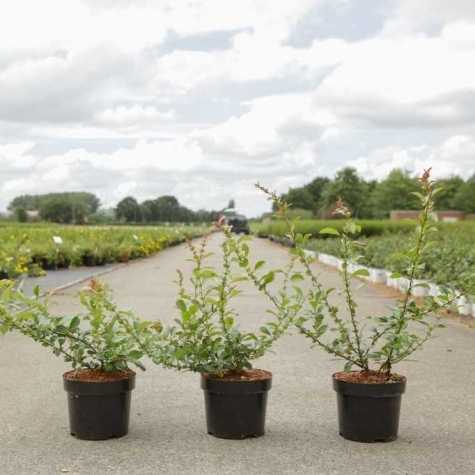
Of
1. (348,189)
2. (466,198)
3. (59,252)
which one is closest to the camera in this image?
(59,252)

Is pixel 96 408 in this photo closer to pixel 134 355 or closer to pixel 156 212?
pixel 134 355

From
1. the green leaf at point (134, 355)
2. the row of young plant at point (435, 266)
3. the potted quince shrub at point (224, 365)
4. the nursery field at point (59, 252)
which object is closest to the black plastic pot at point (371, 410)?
the potted quince shrub at point (224, 365)

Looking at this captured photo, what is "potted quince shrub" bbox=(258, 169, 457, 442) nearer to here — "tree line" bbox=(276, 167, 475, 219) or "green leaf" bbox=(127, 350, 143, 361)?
"green leaf" bbox=(127, 350, 143, 361)

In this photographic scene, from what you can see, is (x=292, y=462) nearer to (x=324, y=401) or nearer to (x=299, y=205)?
(x=324, y=401)

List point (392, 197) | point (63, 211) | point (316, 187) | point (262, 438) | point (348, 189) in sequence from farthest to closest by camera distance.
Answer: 1. point (316, 187)
2. point (392, 197)
3. point (63, 211)
4. point (348, 189)
5. point (262, 438)

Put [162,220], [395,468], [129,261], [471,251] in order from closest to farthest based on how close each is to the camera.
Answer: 1. [395,468]
2. [471,251]
3. [129,261]
4. [162,220]

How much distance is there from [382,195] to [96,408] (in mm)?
112933

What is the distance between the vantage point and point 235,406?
16.5ft

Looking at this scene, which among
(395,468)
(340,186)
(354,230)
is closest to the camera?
(395,468)

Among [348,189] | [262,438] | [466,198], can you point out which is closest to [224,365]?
[262,438]

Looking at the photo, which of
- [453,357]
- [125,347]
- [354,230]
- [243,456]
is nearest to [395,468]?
[243,456]

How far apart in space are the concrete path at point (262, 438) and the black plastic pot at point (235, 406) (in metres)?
0.07

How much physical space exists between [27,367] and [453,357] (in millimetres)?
4274

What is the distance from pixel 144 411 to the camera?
582cm
